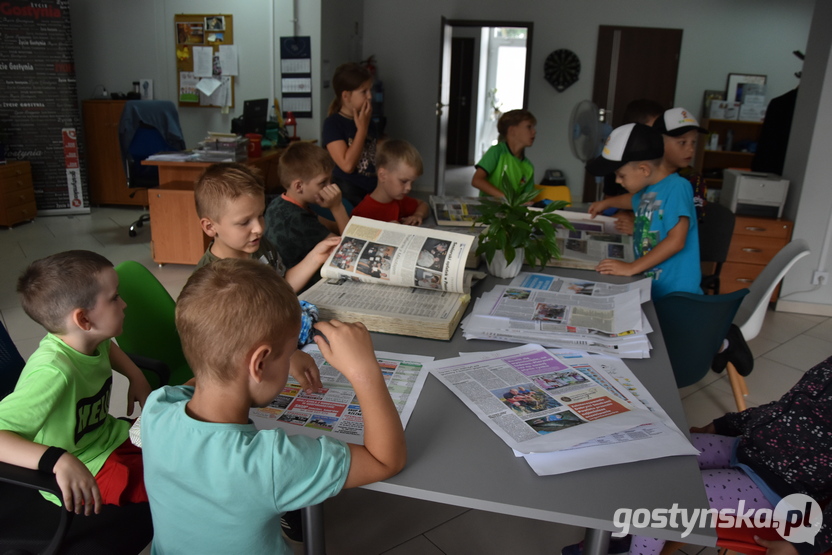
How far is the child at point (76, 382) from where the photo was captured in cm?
114

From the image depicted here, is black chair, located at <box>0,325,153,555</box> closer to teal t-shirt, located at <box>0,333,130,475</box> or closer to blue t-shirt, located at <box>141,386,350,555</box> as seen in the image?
teal t-shirt, located at <box>0,333,130,475</box>

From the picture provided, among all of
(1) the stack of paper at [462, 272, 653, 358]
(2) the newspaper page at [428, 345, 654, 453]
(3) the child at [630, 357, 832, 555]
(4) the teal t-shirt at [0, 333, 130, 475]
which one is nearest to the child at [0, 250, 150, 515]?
(4) the teal t-shirt at [0, 333, 130, 475]

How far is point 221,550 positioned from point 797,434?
118cm

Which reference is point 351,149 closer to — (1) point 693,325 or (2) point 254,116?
(1) point 693,325

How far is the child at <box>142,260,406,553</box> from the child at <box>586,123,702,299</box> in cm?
135

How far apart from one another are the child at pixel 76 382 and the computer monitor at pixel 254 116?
4.25 m

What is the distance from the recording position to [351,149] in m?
3.04

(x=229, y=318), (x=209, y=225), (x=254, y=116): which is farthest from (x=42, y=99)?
(x=229, y=318)

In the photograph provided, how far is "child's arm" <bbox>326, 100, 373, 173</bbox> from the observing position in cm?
303

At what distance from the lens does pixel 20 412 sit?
112 centimetres

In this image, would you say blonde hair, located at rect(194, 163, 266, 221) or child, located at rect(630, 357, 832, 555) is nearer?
child, located at rect(630, 357, 832, 555)

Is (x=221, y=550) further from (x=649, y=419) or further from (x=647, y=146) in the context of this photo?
(x=647, y=146)

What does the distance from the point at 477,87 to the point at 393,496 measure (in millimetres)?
9590

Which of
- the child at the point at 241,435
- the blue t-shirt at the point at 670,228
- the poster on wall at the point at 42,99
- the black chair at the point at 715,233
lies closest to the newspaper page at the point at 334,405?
the child at the point at 241,435
